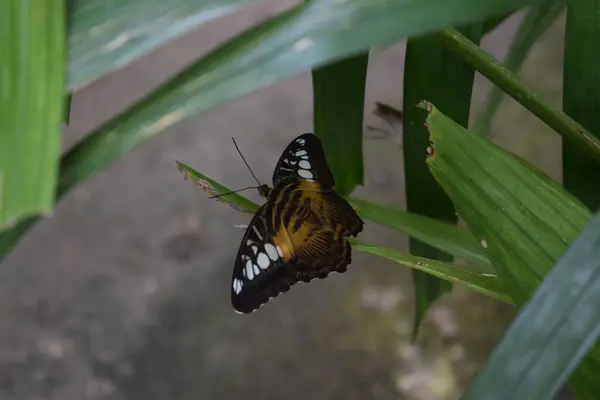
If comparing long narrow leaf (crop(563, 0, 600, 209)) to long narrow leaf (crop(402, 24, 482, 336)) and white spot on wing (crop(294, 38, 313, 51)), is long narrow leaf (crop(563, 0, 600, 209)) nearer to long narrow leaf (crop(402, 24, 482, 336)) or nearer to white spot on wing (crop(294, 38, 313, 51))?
long narrow leaf (crop(402, 24, 482, 336))

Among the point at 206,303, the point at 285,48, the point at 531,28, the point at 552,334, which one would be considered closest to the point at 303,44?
the point at 285,48

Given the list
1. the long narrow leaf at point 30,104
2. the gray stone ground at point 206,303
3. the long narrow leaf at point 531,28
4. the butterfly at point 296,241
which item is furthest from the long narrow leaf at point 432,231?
the gray stone ground at point 206,303

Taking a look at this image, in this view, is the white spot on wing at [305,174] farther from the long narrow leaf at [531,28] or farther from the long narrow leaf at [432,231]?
the long narrow leaf at [531,28]

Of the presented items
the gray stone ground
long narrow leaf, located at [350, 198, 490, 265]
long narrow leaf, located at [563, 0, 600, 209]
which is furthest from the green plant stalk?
the gray stone ground

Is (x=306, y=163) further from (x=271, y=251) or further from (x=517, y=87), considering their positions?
(x=517, y=87)

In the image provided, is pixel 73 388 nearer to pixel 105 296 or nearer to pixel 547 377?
pixel 105 296
